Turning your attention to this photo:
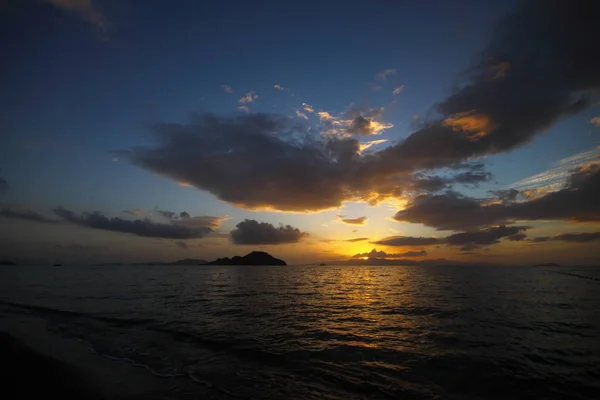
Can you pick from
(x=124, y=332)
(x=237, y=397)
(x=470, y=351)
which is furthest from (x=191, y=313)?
(x=470, y=351)

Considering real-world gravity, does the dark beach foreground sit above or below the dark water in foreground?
above

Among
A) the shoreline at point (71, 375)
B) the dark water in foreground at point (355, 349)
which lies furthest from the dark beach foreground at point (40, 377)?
the dark water in foreground at point (355, 349)

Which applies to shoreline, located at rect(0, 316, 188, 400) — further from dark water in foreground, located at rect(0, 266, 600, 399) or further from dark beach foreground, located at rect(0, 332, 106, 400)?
dark water in foreground, located at rect(0, 266, 600, 399)

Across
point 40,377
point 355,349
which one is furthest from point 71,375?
point 355,349

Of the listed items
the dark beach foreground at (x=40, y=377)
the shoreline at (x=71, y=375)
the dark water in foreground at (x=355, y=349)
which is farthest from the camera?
the dark water in foreground at (x=355, y=349)

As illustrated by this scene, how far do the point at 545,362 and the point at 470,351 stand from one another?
2991mm

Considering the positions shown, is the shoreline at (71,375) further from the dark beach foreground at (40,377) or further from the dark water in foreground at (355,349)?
the dark water in foreground at (355,349)

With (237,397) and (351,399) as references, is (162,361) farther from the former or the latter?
(351,399)

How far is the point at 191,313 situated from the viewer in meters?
24.4

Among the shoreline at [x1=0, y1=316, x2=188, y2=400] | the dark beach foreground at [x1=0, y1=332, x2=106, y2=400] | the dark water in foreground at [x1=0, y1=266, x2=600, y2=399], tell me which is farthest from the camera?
the dark water in foreground at [x1=0, y1=266, x2=600, y2=399]

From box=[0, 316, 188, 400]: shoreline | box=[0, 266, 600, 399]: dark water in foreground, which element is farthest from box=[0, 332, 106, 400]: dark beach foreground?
box=[0, 266, 600, 399]: dark water in foreground

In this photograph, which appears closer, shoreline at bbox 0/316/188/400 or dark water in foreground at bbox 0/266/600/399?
shoreline at bbox 0/316/188/400

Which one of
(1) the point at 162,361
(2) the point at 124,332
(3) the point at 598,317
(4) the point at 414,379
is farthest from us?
(3) the point at 598,317

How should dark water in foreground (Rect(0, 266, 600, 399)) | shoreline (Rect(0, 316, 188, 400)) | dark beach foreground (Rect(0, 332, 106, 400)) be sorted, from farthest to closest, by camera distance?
dark water in foreground (Rect(0, 266, 600, 399)) < shoreline (Rect(0, 316, 188, 400)) < dark beach foreground (Rect(0, 332, 106, 400))
